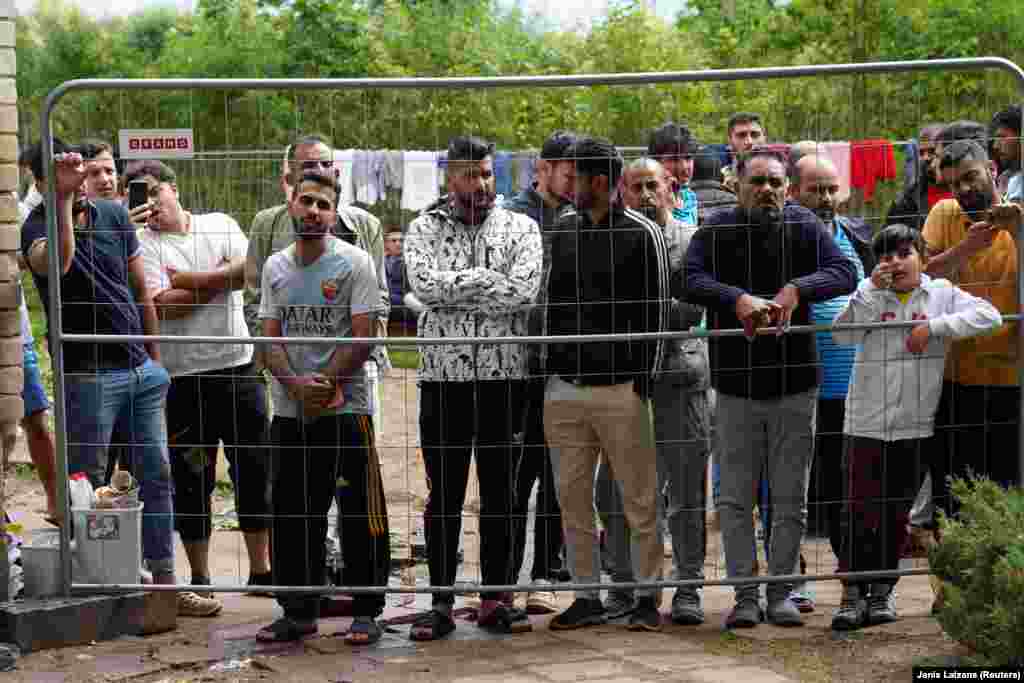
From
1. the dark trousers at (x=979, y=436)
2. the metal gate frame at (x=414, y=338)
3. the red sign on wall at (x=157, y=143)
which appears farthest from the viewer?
the dark trousers at (x=979, y=436)

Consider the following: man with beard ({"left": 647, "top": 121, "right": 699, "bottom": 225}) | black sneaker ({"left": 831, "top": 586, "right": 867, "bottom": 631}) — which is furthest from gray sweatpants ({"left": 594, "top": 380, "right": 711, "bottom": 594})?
man with beard ({"left": 647, "top": 121, "right": 699, "bottom": 225})

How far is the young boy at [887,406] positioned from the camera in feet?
20.9

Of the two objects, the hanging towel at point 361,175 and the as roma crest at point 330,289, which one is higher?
the hanging towel at point 361,175

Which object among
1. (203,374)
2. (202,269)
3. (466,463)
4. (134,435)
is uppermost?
(202,269)

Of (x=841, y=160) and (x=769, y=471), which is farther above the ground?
(x=841, y=160)

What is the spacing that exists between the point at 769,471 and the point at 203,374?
2.56m

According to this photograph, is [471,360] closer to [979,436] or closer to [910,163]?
[910,163]

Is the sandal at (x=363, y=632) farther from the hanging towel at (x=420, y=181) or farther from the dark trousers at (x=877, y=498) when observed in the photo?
the dark trousers at (x=877, y=498)

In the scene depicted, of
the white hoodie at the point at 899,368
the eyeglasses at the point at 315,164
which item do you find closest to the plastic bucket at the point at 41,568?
the eyeglasses at the point at 315,164

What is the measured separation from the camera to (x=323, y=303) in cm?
628

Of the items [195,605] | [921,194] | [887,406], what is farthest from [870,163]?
[195,605]

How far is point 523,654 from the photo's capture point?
5.99 metres

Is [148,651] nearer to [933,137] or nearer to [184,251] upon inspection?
[184,251]

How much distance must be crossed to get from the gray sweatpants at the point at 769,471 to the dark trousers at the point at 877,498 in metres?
0.21
